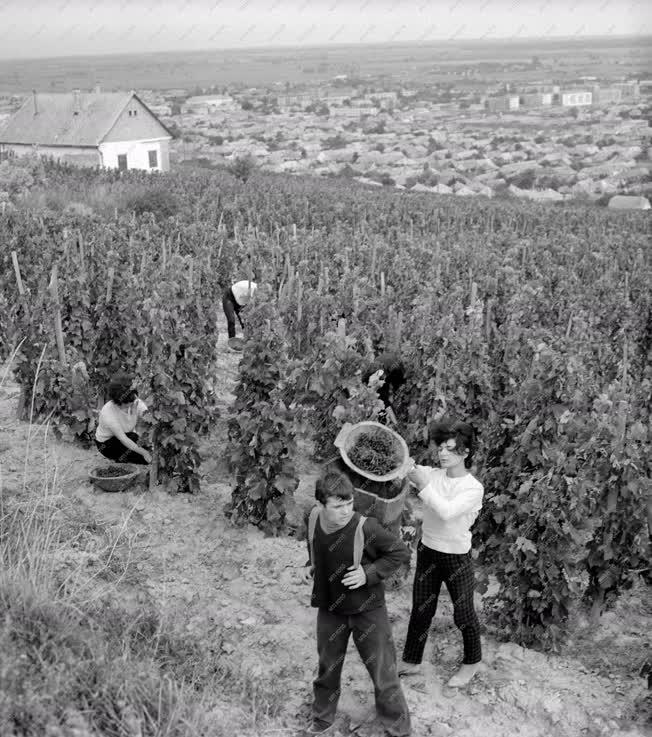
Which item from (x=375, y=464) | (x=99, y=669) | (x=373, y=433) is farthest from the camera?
(x=373, y=433)

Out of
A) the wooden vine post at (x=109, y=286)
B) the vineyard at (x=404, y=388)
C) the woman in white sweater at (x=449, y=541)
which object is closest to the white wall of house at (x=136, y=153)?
the vineyard at (x=404, y=388)

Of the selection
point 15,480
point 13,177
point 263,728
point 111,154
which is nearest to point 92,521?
point 15,480

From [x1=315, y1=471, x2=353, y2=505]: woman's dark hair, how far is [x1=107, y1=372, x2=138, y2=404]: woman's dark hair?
315 cm

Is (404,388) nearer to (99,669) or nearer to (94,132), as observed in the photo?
(99,669)

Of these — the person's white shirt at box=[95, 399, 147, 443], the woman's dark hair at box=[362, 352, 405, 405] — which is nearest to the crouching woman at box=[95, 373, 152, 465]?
the person's white shirt at box=[95, 399, 147, 443]

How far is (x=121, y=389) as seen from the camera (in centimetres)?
666

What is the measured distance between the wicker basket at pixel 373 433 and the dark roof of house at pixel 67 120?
43096 millimetres

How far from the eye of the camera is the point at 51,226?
15484mm

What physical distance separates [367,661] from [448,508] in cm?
87

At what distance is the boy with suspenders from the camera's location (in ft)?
13.2

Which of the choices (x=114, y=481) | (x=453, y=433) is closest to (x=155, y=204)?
(x=114, y=481)

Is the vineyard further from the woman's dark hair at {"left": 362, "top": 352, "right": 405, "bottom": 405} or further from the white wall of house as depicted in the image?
the white wall of house

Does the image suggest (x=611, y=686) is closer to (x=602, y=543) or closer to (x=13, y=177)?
(x=602, y=543)

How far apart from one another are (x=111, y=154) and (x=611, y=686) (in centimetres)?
4475
